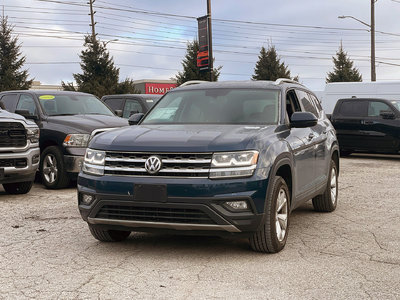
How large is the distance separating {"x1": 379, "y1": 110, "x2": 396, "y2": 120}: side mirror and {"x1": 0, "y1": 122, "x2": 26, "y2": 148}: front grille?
10519mm

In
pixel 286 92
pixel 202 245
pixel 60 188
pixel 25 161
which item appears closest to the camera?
pixel 202 245

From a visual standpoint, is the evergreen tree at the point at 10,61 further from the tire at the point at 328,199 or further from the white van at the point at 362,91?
the tire at the point at 328,199

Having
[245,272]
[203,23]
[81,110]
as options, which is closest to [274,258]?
[245,272]

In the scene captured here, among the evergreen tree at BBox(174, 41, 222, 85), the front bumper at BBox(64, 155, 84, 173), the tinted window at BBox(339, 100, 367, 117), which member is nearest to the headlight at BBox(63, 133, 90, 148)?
the front bumper at BBox(64, 155, 84, 173)

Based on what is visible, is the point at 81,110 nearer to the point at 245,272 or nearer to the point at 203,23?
the point at 245,272

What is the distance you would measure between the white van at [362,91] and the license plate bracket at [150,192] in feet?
51.1

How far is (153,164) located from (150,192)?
25 cm

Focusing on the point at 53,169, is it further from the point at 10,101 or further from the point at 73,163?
the point at 10,101

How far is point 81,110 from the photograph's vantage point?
1103 centimetres

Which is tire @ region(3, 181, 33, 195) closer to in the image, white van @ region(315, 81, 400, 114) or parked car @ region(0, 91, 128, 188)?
parked car @ region(0, 91, 128, 188)

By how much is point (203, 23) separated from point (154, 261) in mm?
22047

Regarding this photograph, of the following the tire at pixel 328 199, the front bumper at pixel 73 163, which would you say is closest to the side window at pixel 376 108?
the tire at pixel 328 199

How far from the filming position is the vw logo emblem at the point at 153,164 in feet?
15.8

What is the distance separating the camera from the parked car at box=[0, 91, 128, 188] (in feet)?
31.6
